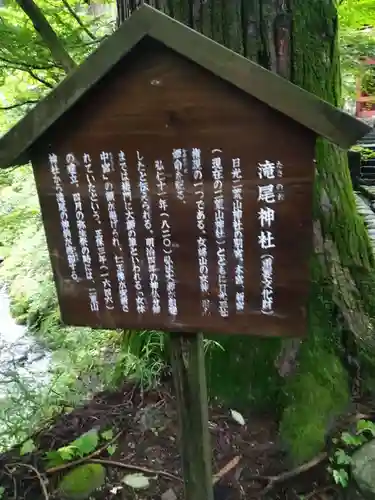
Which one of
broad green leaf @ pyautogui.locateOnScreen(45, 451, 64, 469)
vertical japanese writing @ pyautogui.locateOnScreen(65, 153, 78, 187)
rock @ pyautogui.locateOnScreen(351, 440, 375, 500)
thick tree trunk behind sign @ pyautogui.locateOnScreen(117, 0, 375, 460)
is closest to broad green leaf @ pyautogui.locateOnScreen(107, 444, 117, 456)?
broad green leaf @ pyautogui.locateOnScreen(45, 451, 64, 469)

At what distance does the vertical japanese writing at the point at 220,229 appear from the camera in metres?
1.56

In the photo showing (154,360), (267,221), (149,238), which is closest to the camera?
(267,221)

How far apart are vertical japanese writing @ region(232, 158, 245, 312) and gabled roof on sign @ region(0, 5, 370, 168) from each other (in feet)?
0.73

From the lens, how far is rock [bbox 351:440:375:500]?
242 centimetres

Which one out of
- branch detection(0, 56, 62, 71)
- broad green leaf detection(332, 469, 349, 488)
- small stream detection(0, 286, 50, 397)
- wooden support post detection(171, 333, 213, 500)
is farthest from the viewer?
small stream detection(0, 286, 50, 397)

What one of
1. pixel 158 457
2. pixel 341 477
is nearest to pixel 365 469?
pixel 341 477

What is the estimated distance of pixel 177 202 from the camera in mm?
1618

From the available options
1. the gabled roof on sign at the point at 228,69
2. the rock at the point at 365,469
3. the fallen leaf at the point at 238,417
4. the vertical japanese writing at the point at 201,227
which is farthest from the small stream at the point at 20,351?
the gabled roof on sign at the point at 228,69

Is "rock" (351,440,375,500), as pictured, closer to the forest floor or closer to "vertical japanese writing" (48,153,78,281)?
the forest floor

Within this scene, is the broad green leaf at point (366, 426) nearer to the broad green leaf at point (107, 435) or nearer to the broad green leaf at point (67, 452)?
the broad green leaf at point (107, 435)

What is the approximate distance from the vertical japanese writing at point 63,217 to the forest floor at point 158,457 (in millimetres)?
1437

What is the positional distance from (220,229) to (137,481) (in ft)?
5.54

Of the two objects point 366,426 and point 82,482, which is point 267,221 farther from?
point 82,482

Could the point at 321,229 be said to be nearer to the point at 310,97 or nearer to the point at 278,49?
the point at 278,49
